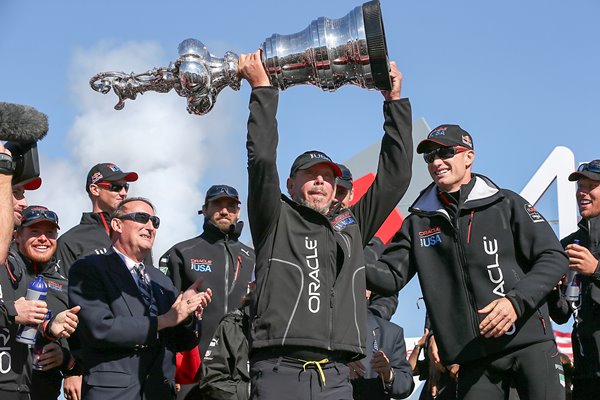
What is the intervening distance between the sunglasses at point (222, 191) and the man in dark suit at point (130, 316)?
1.57 m

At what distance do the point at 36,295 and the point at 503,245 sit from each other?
3198 mm

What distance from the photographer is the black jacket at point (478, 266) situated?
20.1ft

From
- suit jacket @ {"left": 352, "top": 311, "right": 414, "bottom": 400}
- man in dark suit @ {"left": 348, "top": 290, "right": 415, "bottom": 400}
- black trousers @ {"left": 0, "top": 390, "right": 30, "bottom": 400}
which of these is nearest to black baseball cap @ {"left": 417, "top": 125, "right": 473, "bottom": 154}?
man in dark suit @ {"left": 348, "top": 290, "right": 415, "bottom": 400}

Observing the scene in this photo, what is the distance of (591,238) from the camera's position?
788 centimetres

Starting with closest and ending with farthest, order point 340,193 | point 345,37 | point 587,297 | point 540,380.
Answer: point 345,37 < point 540,380 < point 587,297 < point 340,193

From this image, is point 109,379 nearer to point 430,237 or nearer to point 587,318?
point 430,237

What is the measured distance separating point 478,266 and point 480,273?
0.16 ft

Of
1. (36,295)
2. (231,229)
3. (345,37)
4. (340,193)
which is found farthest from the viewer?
(231,229)

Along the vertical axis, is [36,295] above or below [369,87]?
below

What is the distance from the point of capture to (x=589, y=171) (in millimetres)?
7949

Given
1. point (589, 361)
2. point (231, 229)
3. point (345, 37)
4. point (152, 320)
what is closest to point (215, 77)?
point (345, 37)

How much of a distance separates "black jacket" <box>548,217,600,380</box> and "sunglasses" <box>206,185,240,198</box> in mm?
3133

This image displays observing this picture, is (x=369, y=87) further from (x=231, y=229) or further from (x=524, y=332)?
(x=231, y=229)

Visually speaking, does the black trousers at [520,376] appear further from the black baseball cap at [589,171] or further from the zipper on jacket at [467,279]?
the black baseball cap at [589,171]
